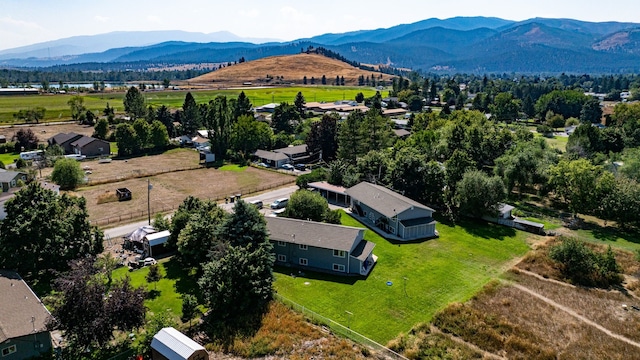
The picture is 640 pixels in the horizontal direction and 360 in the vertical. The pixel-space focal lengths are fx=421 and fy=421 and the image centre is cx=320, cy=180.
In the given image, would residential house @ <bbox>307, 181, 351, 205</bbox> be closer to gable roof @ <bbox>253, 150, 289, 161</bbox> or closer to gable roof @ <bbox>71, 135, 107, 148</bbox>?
gable roof @ <bbox>253, 150, 289, 161</bbox>

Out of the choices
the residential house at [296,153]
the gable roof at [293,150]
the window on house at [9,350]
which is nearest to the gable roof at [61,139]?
the gable roof at [293,150]

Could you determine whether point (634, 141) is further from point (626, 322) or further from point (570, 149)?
point (626, 322)

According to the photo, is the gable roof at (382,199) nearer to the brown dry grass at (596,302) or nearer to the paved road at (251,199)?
the paved road at (251,199)

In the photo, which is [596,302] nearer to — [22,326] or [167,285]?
[167,285]

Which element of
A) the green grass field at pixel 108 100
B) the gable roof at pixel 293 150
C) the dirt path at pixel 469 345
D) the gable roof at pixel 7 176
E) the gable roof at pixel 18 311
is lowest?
the dirt path at pixel 469 345

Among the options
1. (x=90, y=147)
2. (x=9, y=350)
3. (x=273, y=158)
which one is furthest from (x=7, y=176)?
(x=273, y=158)

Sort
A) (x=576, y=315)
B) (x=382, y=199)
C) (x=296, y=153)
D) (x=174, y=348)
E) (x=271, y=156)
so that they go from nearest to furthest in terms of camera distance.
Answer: (x=174, y=348), (x=576, y=315), (x=382, y=199), (x=271, y=156), (x=296, y=153)

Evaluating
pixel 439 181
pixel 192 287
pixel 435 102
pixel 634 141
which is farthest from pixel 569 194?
pixel 435 102
